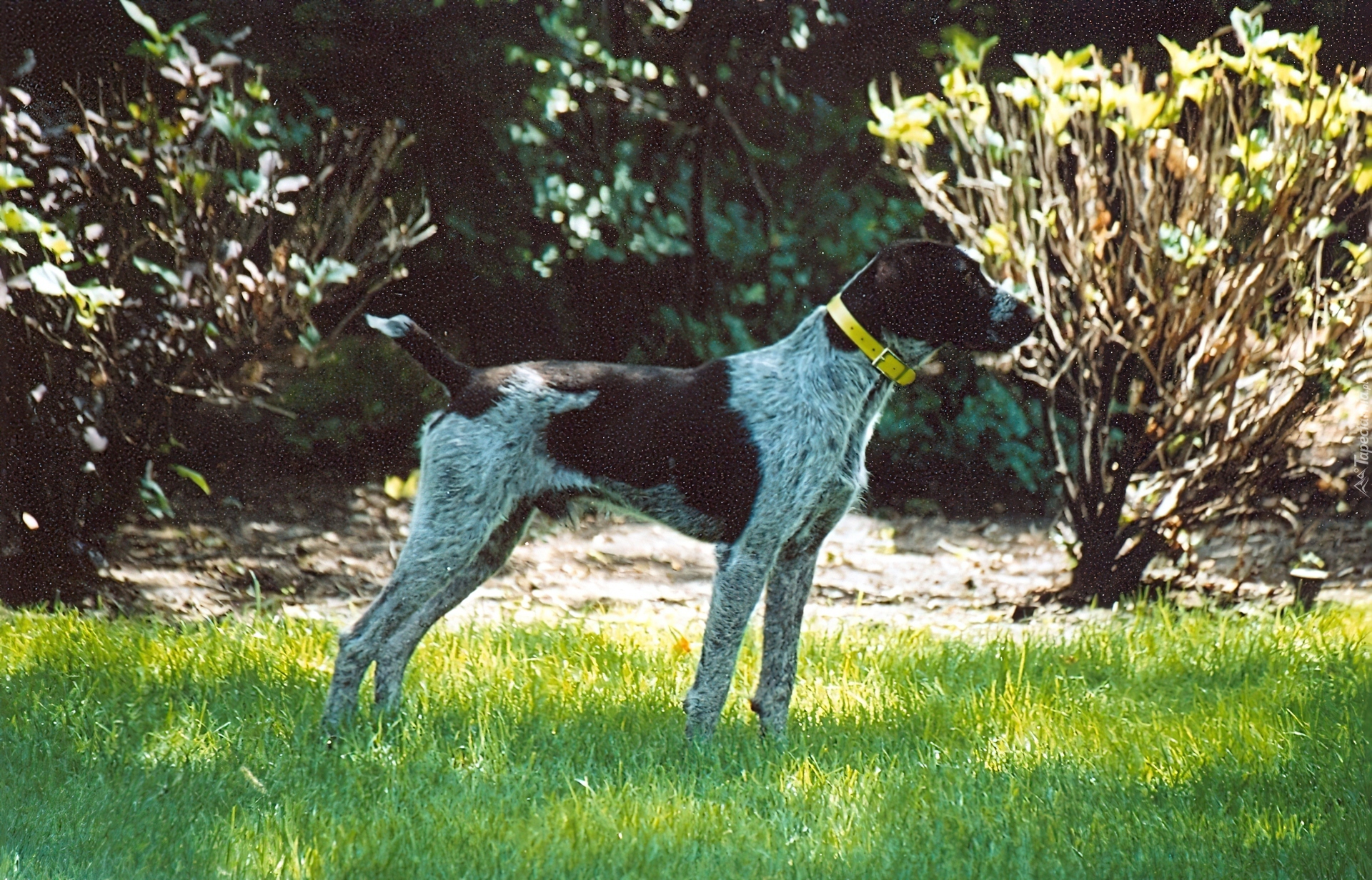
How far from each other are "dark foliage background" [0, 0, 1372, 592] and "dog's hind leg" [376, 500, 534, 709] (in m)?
2.63

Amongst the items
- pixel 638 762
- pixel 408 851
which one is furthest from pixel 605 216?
pixel 408 851

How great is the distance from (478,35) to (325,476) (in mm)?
2229

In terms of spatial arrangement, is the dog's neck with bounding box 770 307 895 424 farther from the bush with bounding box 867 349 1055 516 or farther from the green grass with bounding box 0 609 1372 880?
the bush with bounding box 867 349 1055 516

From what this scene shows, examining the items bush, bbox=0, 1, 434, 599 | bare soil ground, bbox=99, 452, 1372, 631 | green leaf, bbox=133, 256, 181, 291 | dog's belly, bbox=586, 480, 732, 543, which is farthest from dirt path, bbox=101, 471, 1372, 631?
dog's belly, bbox=586, 480, 732, 543

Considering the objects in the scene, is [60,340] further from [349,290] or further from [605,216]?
[605,216]

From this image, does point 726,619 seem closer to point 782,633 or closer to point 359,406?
point 782,633

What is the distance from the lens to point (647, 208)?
262 inches

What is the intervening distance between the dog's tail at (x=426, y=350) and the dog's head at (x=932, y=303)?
108 cm

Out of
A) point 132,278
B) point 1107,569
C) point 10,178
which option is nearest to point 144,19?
point 10,178

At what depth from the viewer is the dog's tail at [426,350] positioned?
356cm

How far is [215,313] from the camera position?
5.04m

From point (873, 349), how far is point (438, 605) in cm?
141

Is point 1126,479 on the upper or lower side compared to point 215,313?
lower

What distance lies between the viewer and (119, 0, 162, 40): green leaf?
4119 millimetres
